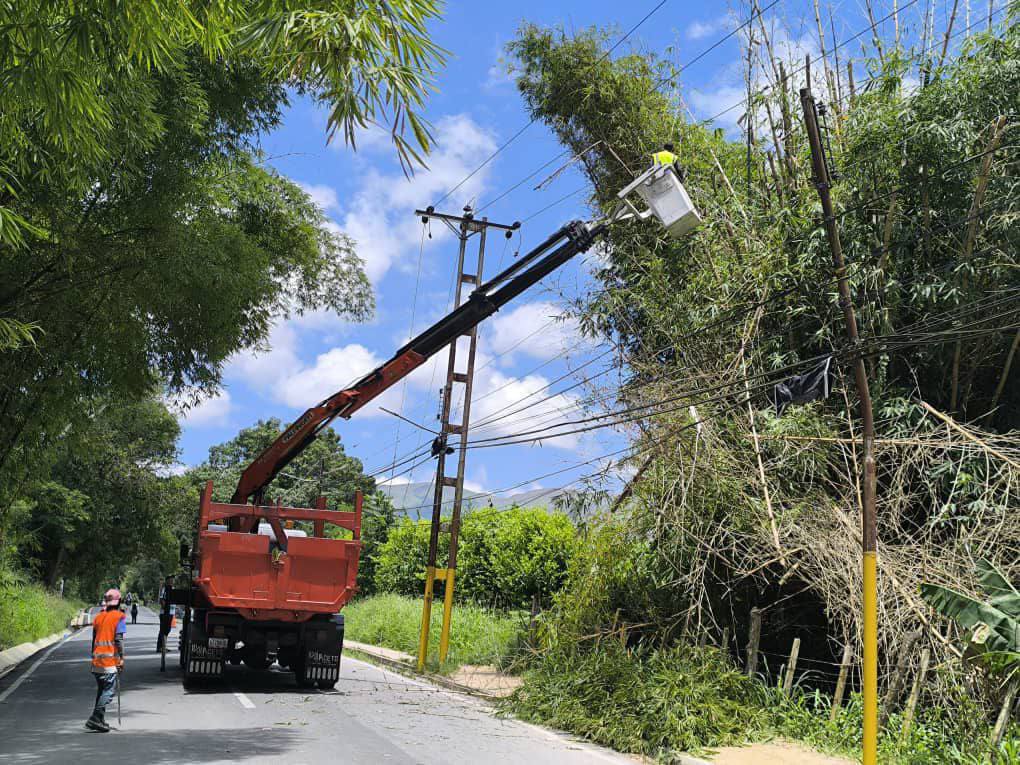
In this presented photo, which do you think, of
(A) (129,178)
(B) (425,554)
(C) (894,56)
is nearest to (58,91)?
(A) (129,178)

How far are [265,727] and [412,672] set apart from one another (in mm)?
10521

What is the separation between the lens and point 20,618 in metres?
26.5

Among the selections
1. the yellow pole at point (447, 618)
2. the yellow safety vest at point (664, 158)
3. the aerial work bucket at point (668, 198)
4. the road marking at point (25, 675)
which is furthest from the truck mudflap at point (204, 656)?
the yellow safety vest at point (664, 158)

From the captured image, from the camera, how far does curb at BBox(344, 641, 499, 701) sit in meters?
16.9

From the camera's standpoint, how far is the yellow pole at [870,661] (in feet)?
26.7

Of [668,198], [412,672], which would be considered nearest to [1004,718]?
[668,198]

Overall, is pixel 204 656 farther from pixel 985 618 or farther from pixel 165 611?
pixel 985 618

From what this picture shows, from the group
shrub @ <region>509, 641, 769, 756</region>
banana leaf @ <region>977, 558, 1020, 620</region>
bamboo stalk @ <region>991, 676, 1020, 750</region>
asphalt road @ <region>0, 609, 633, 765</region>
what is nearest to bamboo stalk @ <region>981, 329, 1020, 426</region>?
banana leaf @ <region>977, 558, 1020, 620</region>

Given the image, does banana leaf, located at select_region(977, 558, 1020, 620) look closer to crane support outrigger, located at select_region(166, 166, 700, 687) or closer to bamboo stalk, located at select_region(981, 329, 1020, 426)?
bamboo stalk, located at select_region(981, 329, 1020, 426)

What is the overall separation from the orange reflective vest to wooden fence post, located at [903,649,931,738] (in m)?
8.77

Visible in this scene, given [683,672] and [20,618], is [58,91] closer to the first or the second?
[683,672]

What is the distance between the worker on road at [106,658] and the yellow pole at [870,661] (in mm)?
7902

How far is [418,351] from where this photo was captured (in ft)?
45.1

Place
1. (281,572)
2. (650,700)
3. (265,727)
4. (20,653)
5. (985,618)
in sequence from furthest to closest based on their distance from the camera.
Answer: (20,653) < (281,572) < (650,700) < (265,727) < (985,618)
